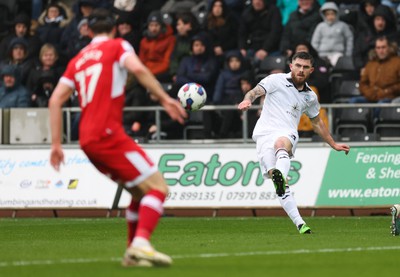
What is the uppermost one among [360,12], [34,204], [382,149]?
[360,12]

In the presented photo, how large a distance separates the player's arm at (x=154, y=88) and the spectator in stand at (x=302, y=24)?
1445 cm

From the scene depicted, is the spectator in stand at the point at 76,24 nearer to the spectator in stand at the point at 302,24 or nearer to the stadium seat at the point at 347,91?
the spectator in stand at the point at 302,24

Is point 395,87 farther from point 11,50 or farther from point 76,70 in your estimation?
point 76,70

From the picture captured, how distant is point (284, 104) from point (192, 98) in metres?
1.41

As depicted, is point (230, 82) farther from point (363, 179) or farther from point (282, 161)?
point (282, 161)

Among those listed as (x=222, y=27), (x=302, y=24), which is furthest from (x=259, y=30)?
(x=302, y=24)

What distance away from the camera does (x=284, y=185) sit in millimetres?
16297

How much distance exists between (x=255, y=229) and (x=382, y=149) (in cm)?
484

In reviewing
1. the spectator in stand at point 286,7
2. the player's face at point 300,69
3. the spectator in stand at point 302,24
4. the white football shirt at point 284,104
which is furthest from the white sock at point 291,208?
the spectator in stand at point 286,7

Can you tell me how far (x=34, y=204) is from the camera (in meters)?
22.9

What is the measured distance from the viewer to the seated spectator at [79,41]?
88.0 ft

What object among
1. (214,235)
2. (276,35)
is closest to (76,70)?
(214,235)

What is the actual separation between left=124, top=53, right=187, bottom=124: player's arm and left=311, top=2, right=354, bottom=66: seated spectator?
46.1 feet

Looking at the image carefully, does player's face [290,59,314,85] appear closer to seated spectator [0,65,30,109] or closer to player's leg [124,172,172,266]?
player's leg [124,172,172,266]
